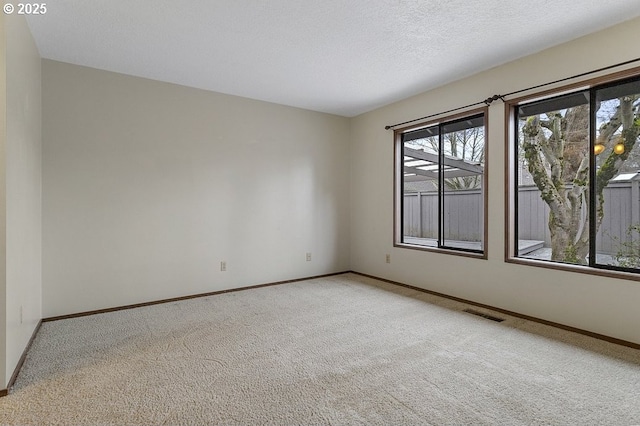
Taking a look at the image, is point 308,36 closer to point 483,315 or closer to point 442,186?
point 442,186

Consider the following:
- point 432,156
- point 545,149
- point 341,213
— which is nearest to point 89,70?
point 341,213

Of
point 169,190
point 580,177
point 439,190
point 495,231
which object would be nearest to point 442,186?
point 439,190

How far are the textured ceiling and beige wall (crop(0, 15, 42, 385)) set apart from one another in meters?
0.42

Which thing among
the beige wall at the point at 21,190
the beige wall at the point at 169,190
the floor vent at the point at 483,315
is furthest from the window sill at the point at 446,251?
the beige wall at the point at 21,190

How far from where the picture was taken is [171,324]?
3.01 m

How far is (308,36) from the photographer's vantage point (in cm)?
276

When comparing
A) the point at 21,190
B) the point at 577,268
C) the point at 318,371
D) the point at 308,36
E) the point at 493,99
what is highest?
the point at 308,36

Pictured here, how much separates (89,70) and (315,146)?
2865 millimetres

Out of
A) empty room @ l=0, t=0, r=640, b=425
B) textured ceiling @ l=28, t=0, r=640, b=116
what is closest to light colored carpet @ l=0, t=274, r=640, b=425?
empty room @ l=0, t=0, r=640, b=425

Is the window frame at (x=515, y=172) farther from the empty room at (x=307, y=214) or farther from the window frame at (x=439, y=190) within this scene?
the window frame at (x=439, y=190)

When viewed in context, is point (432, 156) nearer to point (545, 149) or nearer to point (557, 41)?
point (545, 149)

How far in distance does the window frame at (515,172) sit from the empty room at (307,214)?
0.02 metres

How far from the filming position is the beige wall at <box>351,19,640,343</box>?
102 inches

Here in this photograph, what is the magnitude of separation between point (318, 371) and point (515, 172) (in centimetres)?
277
